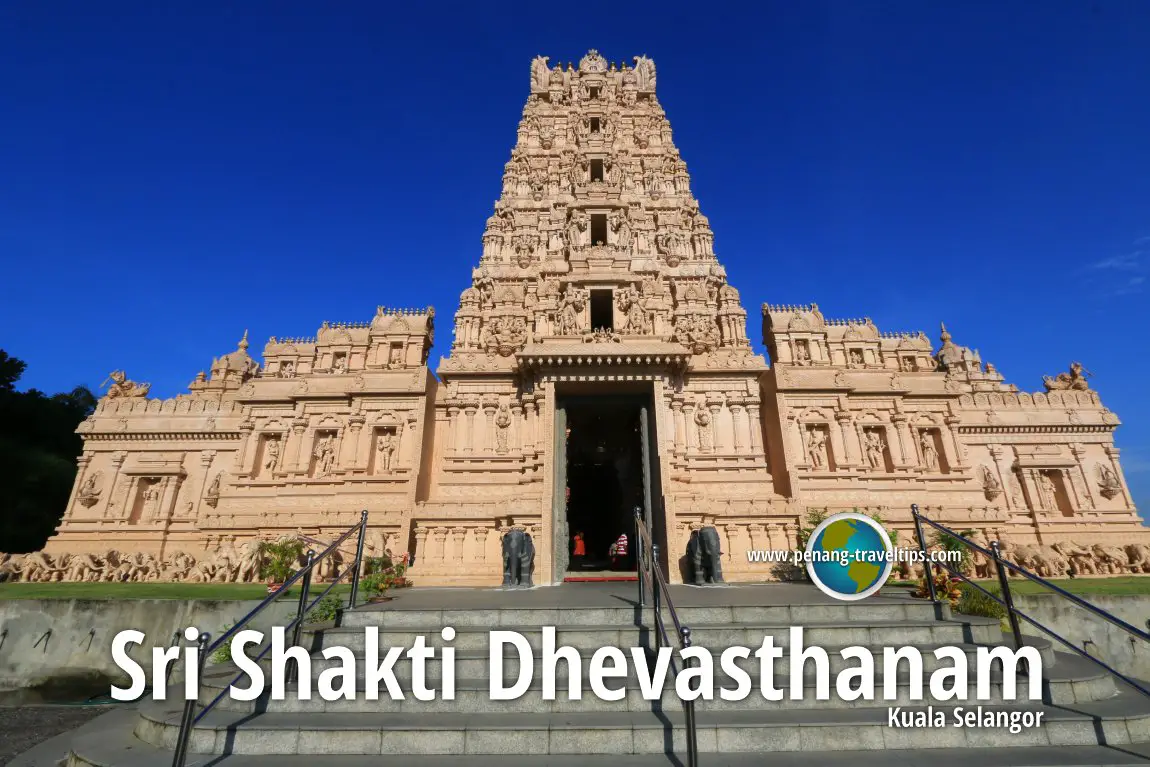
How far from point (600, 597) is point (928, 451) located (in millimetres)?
16987

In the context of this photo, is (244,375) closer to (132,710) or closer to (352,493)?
(352,493)

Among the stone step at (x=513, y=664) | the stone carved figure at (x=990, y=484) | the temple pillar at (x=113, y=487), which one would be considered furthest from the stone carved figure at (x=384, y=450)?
the stone carved figure at (x=990, y=484)

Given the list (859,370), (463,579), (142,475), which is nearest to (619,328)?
(463,579)

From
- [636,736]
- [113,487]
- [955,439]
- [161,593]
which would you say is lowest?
[636,736]

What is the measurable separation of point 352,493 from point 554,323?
9450 mm

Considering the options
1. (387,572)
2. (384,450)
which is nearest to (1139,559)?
(387,572)

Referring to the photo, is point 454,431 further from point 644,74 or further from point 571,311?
point 644,74

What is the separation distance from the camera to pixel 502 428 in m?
16.8

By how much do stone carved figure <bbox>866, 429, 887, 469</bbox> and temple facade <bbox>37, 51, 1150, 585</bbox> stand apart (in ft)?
0.27

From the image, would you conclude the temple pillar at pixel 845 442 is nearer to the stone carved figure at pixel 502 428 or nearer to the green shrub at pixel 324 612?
the stone carved figure at pixel 502 428

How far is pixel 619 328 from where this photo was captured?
55.3 feet

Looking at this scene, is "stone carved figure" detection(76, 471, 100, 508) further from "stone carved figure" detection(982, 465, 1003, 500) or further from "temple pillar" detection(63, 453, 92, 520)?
"stone carved figure" detection(982, 465, 1003, 500)

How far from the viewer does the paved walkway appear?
28.0 feet

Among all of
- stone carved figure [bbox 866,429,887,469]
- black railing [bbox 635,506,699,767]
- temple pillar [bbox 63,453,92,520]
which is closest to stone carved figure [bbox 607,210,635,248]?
stone carved figure [bbox 866,429,887,469]
